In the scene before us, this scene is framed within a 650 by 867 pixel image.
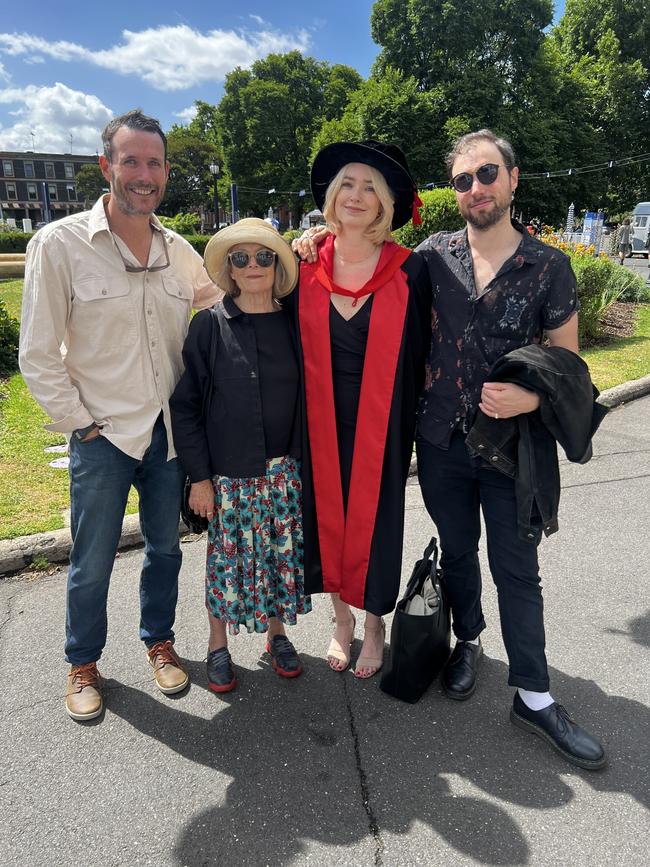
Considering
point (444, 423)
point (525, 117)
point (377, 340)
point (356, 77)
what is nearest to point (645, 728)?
point (444, 423)

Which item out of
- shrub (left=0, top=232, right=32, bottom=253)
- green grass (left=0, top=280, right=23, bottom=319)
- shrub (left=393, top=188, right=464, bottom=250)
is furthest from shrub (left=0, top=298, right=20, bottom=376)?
shrub (left=0, top=232, right=32, bottom=253)

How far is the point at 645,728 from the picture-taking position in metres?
2.37

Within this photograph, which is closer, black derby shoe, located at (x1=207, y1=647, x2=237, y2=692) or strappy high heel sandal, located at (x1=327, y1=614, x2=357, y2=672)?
black derby shoe, located at (x1=207, y1=647, x2=237, y2=692)

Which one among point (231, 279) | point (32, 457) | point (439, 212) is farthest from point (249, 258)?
point (439, 212)

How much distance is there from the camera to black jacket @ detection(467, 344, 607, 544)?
6.72 ft

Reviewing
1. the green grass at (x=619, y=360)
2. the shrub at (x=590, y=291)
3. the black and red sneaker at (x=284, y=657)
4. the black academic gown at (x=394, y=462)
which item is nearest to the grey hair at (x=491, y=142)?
the black academic gown at (x=394, y=462)

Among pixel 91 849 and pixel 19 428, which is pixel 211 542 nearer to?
pixel 91 849

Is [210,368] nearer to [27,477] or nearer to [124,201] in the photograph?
[124,201]

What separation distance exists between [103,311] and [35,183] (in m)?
103

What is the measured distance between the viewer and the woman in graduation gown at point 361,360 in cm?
236

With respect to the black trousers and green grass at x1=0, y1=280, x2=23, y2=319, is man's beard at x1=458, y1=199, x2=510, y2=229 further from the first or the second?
green grass at x1=0, y1=280, x2=23, y2=319

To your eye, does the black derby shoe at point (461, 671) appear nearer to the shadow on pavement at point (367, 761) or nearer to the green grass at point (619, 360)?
the shadow on pavement at point (367, 761)

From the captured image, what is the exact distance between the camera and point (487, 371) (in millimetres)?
2197

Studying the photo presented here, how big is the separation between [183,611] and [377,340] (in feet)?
6.05
